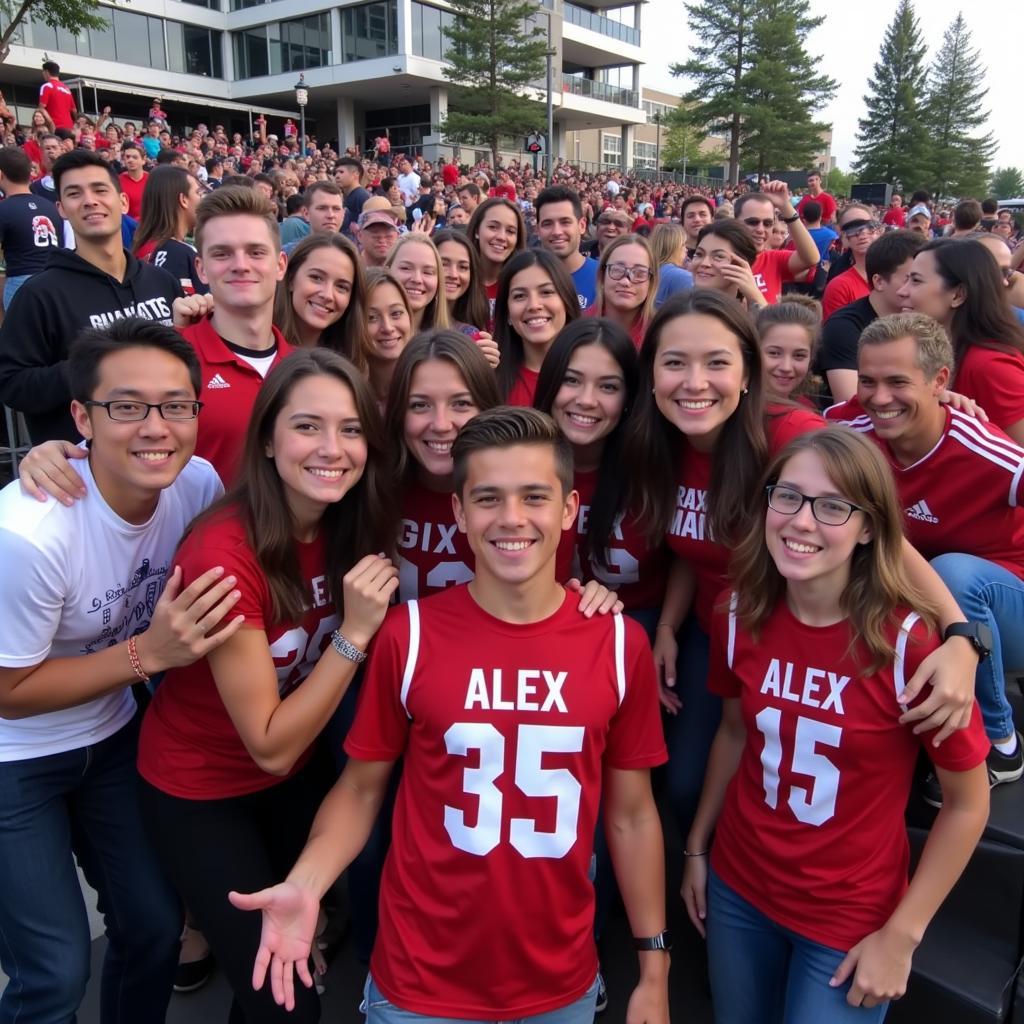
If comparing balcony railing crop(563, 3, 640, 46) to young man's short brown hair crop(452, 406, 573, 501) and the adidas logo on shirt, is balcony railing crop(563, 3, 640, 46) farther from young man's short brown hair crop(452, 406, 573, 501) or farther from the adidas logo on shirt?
young man's short brown hair crop(452, 406, 573, 501)

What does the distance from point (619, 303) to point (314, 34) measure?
4703cm

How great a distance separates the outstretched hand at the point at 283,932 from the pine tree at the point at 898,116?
61011 millimetres

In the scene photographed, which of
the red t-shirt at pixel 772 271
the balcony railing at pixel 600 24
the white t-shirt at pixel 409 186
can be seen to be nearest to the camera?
the red t-shirt at pixel 772 271

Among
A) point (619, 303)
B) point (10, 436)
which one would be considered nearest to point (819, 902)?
point (619, 303)

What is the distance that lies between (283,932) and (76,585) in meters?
1.10

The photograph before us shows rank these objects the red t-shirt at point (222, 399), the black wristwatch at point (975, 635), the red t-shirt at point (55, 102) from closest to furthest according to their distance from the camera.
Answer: the black wristwatch at point (975, 635) < the red t-shirt at point (222, 399) < the red t-shirt at point (55, 102)

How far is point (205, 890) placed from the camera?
88.3 inches

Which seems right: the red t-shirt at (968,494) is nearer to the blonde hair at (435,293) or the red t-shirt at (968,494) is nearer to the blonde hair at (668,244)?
the blonde hair at (435,293)

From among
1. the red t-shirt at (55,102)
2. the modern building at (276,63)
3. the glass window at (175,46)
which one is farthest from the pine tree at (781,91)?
the red t-shirt at (55,102)

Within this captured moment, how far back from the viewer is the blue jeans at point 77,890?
7.21ft

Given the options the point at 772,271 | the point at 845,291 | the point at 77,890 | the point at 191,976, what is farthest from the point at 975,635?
the point at 772,271

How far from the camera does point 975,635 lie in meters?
2.08

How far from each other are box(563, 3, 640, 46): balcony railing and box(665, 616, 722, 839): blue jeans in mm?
55058

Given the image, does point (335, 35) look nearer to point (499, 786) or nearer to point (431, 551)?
point (431, 551)
